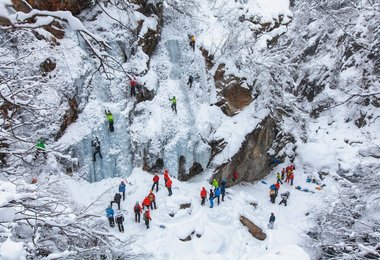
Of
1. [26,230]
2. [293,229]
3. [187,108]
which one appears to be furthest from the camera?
Result: [187,108]

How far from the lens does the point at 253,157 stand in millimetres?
21875

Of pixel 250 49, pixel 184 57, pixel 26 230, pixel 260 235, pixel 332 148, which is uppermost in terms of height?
pixel 250 49

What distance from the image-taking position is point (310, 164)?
2373 cm

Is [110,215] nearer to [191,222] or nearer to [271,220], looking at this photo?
[191,222]

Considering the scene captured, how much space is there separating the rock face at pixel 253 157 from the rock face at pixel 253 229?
423 cm

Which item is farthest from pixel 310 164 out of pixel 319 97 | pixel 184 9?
pixel 184 9

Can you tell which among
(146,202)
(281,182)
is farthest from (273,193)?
(146,202)

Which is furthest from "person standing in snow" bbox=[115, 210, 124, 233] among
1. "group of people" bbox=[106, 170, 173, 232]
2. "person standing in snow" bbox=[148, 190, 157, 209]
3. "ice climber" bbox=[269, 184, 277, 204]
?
"ice climber" bbox=[269, 184, 277, 204]

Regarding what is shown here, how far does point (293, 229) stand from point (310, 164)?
25.4ft

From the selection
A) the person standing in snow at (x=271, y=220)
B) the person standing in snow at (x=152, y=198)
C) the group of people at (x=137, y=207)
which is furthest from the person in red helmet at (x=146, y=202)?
the person standing in snow at (x=271, y=220)

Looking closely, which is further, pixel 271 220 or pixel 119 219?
pixel 271 220

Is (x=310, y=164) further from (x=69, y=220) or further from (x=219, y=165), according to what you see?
(x=69, y=220)

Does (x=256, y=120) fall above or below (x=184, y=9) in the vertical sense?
below

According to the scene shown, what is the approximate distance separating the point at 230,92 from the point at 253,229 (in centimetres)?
904
